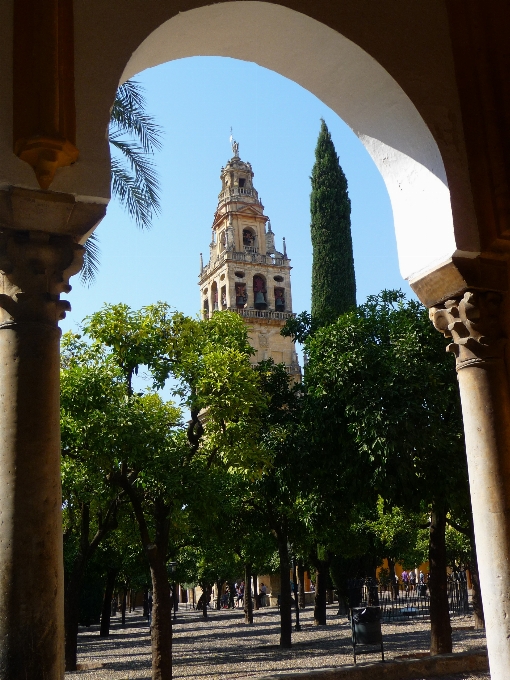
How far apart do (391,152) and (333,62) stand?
704 mm

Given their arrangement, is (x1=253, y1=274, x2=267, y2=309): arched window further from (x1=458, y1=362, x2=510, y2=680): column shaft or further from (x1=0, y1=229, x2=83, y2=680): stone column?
(x1=0, y1=229, x2=83, y2=680): stone column

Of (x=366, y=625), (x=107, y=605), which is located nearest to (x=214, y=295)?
(x=107, y=605)

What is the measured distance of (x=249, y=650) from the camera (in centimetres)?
1655

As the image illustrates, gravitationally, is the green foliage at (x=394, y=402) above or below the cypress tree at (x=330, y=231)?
below

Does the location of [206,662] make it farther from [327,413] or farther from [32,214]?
[32,214]

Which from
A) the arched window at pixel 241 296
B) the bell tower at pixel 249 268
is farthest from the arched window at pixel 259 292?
the arched window at pixel 241 296

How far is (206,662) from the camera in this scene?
14742 mm

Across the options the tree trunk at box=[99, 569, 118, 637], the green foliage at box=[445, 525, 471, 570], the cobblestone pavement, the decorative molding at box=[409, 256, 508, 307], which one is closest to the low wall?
the cobblestone pavement

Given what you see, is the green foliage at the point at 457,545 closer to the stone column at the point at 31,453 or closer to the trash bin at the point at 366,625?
the trash bin at the point at 366,625

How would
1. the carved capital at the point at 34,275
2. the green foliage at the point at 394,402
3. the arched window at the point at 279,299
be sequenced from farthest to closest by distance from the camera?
the arched window at the point at 279,299
the green foliage at the point at 394,402
the carved capital at the point at 34,275

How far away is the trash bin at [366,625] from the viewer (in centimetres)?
1185

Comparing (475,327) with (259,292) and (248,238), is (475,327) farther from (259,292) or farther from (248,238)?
(248,238)

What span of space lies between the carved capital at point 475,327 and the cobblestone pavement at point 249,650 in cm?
558

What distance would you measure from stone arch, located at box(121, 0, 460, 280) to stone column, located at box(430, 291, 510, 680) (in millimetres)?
423
